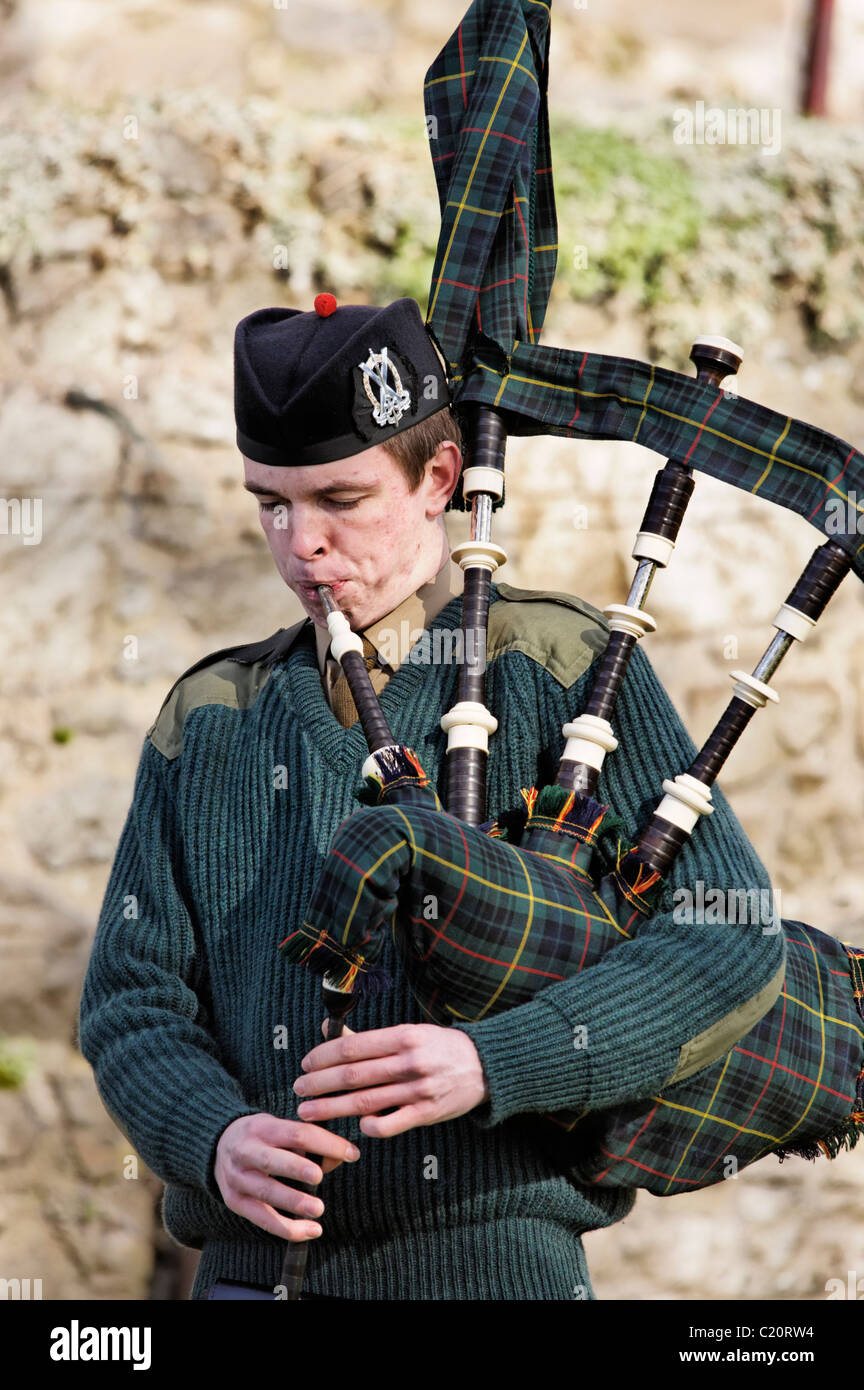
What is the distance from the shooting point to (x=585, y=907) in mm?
1725

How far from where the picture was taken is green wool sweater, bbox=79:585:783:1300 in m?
1.67

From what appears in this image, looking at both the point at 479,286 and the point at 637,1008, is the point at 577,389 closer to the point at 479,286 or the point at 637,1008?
the point at 479,286

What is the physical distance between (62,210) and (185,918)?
2715 millimetres

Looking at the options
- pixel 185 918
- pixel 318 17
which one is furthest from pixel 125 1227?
pixel 318 17

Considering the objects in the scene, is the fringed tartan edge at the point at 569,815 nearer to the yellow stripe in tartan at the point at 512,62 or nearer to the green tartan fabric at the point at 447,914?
the green tartan fabric at the point at 447,914

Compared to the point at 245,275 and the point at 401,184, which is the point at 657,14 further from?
the point at 245,275

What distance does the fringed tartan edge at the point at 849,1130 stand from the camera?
1.89 meters

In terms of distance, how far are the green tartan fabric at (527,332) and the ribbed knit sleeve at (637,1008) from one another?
42 centimetres

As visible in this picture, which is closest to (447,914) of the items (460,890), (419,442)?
(460,890)

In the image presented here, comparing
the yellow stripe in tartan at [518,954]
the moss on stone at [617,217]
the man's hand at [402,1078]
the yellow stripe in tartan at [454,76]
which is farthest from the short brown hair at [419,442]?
the moss on stone at [617,217]

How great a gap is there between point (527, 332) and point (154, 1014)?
993 mm

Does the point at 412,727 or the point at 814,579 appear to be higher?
the point at 814,579

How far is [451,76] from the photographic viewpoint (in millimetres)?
2086

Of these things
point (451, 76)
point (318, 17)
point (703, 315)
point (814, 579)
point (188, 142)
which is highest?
point (318, 17)
